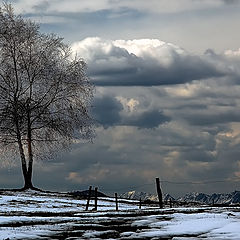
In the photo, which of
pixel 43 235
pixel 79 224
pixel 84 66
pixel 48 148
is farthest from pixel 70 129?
pixel 43 235

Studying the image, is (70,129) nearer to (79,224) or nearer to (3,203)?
(3,203)

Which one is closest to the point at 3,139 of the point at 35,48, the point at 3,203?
the point at 35,48

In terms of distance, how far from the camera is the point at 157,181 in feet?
138

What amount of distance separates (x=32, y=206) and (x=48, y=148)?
48.5 feet

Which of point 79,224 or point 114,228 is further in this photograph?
point 79,224

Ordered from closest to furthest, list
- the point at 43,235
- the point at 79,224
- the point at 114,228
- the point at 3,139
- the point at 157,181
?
the point at 43,235 → the point at 114,228 → the point at 79,224 → the point at 157,181 → the point at 3,139

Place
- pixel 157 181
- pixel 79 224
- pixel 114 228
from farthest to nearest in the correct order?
pixel 157 181 → pixel 79 224 → pixel 114 228

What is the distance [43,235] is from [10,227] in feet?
10.6

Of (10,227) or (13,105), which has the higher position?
(13,105)

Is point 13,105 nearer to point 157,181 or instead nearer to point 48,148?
point 48,148

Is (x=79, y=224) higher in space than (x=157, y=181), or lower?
lower

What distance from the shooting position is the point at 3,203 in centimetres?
4344

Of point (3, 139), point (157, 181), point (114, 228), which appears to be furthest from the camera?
point (3, 139)

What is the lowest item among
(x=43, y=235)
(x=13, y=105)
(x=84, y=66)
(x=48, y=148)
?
(x=43, y=235)
